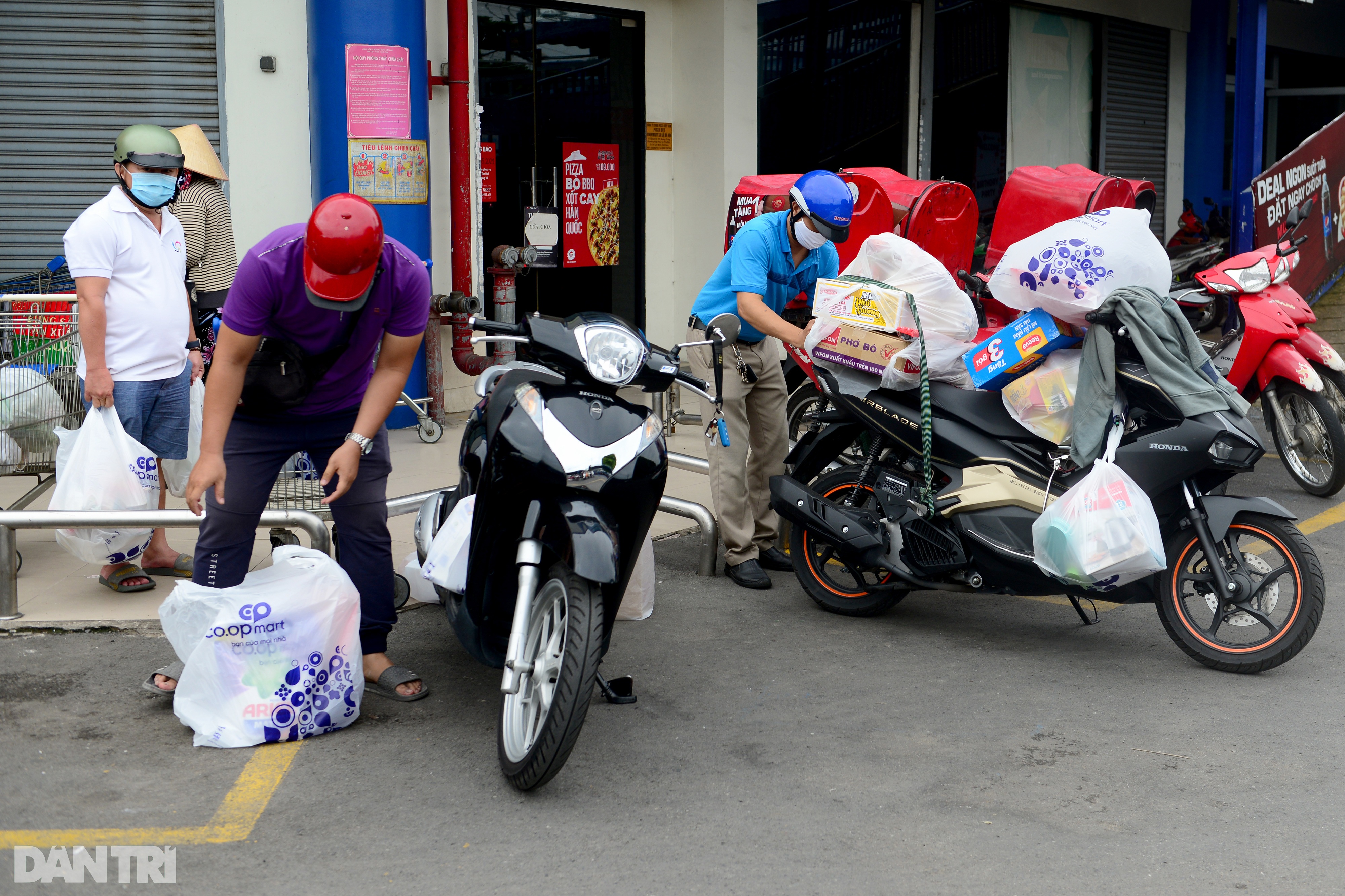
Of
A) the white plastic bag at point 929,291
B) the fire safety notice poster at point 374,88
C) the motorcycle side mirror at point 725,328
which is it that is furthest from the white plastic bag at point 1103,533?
the fire safety notice poster at point 374,88

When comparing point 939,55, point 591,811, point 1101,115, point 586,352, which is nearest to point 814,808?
point 591,811

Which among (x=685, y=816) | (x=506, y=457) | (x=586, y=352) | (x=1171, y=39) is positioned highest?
(x=1171, y=39)

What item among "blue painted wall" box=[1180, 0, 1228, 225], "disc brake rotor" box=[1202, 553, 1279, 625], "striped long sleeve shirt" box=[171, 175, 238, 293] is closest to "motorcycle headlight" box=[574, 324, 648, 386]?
"disc brake rotor" box=[1202, 553, 1279, 625]

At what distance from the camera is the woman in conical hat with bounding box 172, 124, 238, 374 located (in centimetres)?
569

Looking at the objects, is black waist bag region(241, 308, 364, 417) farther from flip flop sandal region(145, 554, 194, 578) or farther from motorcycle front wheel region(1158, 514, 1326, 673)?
motorcycle front wheel region(1158, 514, 1326, 673)

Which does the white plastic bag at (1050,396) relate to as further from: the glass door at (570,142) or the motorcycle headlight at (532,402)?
the glass door at (570,142)

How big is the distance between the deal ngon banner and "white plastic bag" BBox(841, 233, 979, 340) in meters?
5.46

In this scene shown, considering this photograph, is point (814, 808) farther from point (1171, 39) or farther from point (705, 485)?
point (1171, 39)

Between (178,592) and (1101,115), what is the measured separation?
41.2 ft

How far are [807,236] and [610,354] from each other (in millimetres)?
1888

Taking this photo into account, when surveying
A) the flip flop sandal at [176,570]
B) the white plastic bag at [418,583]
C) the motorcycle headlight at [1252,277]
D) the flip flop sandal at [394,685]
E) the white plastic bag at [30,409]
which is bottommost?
the flip flop sandal at [394,685]

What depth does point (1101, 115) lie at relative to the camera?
1384cm

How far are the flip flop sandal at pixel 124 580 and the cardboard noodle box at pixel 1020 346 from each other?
3.36 metres

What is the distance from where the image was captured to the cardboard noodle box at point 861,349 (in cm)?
465
